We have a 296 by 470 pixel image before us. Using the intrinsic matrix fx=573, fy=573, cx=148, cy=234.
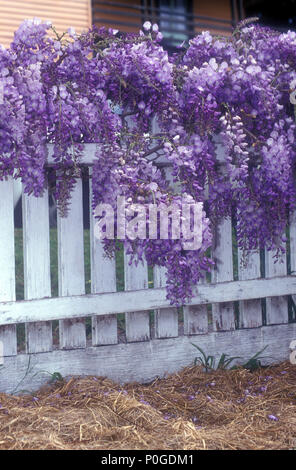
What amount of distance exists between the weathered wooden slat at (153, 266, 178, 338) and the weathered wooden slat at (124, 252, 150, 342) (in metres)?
0.06

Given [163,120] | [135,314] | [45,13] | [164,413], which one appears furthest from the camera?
[45,13]

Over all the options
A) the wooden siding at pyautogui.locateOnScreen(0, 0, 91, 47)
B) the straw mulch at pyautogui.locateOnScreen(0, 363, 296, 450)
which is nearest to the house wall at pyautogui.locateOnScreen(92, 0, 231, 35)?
the wooden siding at pyautogui.locateOnScreen(0, 0, 91, 47)

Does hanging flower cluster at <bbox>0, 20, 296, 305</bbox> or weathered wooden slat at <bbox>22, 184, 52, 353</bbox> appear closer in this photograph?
hanging flower cluster at <bbox>0, 20, 296, 305</bbox>

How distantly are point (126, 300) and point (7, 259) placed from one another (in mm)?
664

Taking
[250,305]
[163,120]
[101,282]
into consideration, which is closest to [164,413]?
Result: [101,282]

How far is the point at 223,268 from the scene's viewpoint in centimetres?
332

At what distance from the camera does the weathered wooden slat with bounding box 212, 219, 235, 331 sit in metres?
3.32

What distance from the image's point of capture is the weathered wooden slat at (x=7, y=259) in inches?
116

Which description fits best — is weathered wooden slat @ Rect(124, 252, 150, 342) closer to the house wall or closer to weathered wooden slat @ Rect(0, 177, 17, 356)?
weathered wooden slat @ Rect(0, 177, 17, 356)

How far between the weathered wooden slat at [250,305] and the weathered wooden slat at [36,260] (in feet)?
3.74

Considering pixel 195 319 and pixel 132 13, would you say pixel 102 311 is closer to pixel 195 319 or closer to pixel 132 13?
pixel 195 319
